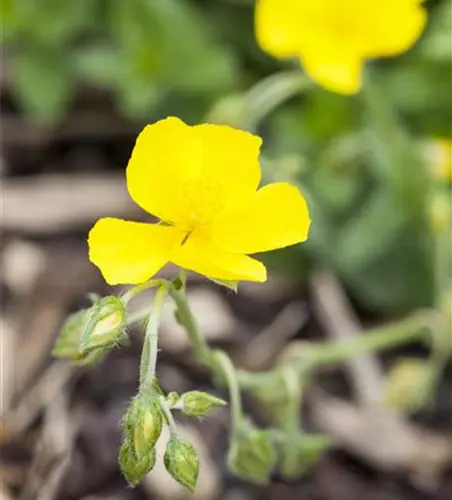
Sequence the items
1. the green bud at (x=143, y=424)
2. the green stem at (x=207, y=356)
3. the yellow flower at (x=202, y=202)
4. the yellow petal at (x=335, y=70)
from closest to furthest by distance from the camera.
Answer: the green bud at (x=143, y=424) < the yellow flower at (x=202, y=202) < the green stem at (x=207, y=356) < the yellow petal at (x=335, y=70)

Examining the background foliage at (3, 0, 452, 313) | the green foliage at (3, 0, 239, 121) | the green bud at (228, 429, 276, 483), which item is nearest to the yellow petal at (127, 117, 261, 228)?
the green bud at (228, 429, 276, 483)

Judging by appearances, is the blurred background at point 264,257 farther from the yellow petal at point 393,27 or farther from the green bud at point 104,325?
the green bud at point 104,325

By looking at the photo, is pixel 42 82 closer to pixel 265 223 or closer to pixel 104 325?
pixel 265 223

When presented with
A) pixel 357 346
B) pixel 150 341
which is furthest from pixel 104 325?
pixel 357 346

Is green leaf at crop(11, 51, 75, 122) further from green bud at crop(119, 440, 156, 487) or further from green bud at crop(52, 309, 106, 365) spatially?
green bud at crop(119, 440, 156, 487)

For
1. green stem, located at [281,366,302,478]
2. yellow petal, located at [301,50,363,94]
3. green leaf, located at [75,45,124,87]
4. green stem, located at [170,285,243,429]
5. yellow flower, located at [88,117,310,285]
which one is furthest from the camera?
green leaf, located at [75,45,124,87]

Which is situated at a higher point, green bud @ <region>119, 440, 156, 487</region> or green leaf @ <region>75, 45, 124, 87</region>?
green bud @ <region>119, 440, 156, 487</region>

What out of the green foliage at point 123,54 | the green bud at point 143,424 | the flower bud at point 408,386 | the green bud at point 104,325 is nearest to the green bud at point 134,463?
the green bud at point 143,424

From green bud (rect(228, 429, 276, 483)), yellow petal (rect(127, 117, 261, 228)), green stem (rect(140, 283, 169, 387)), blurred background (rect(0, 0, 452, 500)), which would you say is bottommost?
blurred background (rect(0, 0, 452, 500))
